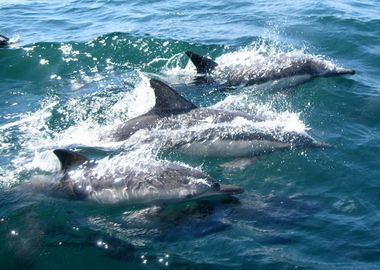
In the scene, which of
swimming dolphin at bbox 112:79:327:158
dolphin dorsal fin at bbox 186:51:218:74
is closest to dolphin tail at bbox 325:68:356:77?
dolphin dorsal fin at bbox 186:51:218:74

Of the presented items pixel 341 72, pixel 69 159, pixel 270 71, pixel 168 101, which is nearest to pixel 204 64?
pixel 270 71

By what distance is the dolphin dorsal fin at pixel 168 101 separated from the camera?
10523 mm

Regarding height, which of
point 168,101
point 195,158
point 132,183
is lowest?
point 195,158

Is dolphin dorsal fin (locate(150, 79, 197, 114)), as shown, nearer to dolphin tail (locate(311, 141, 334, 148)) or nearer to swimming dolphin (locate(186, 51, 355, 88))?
dolphin tail (locate(311, 141, 334, 148))

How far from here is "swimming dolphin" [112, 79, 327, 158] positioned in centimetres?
1031

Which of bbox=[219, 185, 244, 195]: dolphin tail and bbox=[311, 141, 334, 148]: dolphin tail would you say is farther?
bbox=[311, 141, 334, 148]: dolphin tail

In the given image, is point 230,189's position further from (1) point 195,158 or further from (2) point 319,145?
(2) point 319,145

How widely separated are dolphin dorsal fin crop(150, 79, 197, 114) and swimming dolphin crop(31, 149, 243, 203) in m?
2.30

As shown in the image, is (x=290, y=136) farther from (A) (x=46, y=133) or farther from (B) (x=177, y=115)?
(A) (x=46, y=133)

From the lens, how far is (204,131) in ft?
34.2

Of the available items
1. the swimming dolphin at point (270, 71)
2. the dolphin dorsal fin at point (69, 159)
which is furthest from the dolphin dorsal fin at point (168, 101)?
the swimming dolphin at point (270, 71)

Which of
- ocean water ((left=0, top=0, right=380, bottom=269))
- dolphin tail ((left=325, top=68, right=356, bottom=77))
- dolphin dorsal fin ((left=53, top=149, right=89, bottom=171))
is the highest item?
dolphin dorsal fin ((left=53, top=149, right=89, bottom=171))

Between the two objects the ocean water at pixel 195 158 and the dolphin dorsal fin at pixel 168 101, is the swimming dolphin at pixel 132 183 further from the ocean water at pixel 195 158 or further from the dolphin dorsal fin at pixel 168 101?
the dolphin dorsal fin at pixel 168 101

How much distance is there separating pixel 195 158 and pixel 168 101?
4.41 ft
